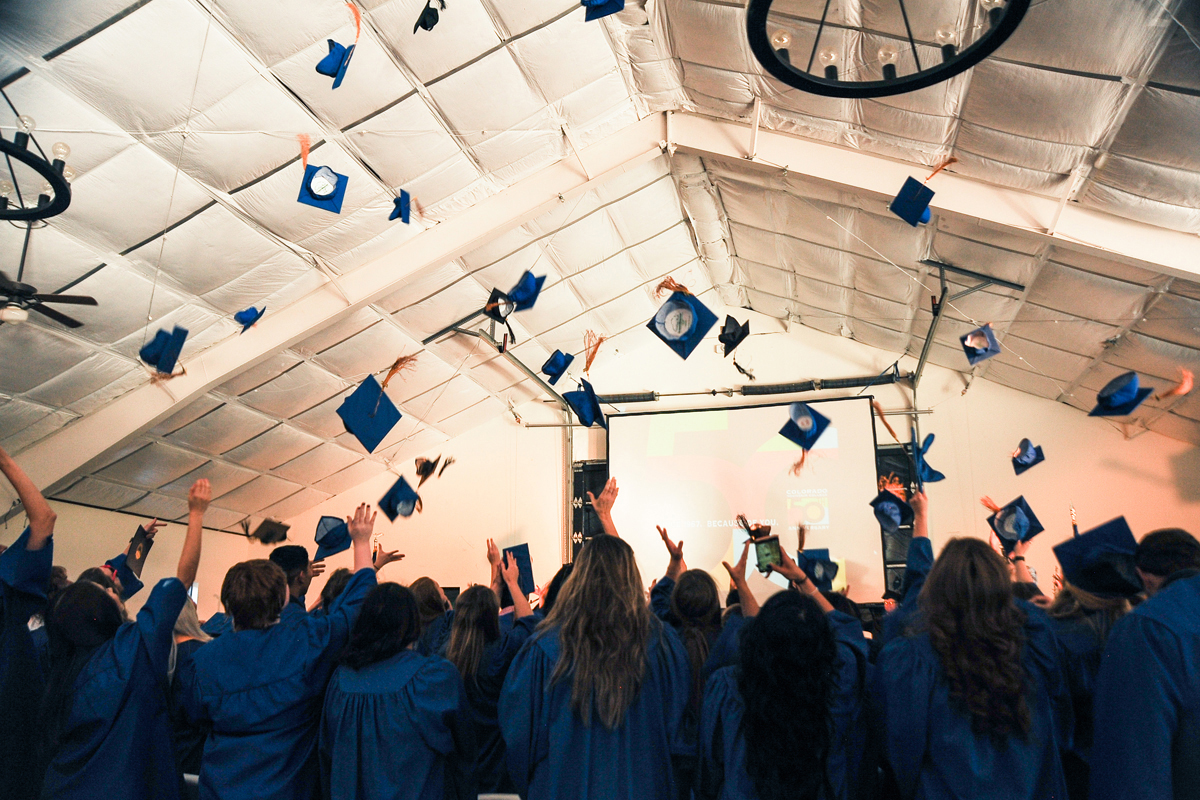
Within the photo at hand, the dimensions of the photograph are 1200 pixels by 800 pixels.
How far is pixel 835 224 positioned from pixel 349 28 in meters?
4.39

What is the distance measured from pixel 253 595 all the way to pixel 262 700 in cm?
30

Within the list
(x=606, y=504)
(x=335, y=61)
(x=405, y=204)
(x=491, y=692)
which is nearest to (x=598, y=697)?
(x=491, y=692)

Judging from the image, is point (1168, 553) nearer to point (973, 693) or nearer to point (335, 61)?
point (973, 693)

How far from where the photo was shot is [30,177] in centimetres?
443

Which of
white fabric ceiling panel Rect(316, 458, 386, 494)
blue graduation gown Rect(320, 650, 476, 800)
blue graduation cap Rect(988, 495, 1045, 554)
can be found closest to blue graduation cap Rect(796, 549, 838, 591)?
blue graduation cap Rect(988, 495, 1045, 554)

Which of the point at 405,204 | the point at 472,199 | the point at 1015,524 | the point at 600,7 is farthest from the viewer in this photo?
the point at 472,199

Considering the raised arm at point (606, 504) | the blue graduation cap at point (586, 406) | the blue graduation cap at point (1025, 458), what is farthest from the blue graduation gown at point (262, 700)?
the blue graduation cap at point (1025, 458)

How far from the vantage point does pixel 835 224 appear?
266 inches

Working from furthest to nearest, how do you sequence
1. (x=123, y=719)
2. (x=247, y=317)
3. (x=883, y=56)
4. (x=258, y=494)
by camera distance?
(x=258, y=494) → (x=247, y=317) → (x=883, y=56) → (x=123, y=719)

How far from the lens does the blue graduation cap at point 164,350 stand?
478cm

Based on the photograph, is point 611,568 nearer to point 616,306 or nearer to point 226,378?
point 226,378

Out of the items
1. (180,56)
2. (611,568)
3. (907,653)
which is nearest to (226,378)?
(180,56)

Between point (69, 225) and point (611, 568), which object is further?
point (69, 225)

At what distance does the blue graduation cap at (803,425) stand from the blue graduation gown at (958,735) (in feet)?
12.4
